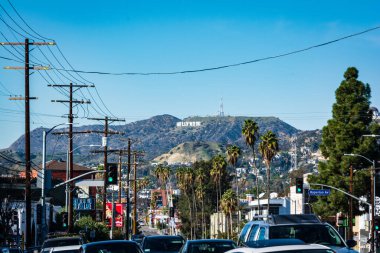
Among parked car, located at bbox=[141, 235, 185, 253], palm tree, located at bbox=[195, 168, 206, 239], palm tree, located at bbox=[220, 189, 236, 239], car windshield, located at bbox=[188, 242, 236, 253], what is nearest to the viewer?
car windshield, located at bbox=[188, 242, 236, 253]

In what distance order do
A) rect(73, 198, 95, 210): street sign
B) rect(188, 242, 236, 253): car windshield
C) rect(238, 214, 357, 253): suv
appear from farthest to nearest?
rect(73, 198, 95, 210): street sign < rect(188, 242, 236, 253): car windshield < rect(238, 214, 357, 253): suv

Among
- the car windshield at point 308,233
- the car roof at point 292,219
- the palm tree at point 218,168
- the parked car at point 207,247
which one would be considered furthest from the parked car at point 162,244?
the palm tree at point 218,168

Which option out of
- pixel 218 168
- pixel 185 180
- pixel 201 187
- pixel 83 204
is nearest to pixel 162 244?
pixel 83 204

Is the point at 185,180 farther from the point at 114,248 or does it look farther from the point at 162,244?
the point at 114,248

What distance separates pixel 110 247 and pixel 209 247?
3334 millimetres

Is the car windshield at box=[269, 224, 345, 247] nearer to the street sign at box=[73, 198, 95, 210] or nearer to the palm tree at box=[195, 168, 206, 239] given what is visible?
the street sign at box=[73, 198, 95, 210]

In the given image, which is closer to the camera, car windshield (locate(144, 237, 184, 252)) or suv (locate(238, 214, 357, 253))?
suv (locate(238, 214, 357, 253))

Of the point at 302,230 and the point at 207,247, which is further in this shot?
the point at 207,247

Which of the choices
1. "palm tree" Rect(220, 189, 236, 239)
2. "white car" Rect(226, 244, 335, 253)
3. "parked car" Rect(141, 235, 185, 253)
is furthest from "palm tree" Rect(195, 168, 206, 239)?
"white car" Rect(226, 244, 335, 253)

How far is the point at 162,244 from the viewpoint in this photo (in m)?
28.8

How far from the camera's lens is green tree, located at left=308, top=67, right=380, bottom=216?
77000 millimetres

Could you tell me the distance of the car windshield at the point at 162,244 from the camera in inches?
1122

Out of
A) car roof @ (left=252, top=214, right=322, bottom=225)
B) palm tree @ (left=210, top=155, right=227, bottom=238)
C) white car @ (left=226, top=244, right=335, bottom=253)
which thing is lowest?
car roof @ (left=252, top=214, right=322, bottom=225)

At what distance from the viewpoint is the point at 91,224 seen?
85125 millimetres
